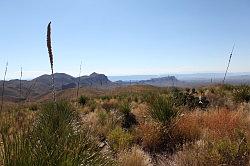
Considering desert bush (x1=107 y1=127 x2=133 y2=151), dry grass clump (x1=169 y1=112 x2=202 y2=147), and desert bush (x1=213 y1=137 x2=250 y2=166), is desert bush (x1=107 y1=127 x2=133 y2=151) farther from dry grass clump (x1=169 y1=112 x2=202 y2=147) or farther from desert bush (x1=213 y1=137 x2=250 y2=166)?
desert bush (x1=213 y1=137 x2=250 y2=166)

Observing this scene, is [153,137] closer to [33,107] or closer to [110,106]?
[110,106]

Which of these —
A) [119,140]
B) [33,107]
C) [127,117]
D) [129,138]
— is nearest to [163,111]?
[129,138]

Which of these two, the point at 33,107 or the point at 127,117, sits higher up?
the point at 127,117

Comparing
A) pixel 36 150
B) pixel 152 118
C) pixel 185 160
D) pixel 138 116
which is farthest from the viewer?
pixel 138 116

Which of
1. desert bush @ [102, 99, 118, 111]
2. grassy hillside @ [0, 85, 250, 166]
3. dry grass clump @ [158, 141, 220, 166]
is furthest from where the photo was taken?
desert bush @ [102, 99, 118, 111]

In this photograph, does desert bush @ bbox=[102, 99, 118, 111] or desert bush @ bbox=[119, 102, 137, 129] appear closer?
desert bush @ bbox=[119, 102, 137, 129]

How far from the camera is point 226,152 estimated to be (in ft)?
19.6

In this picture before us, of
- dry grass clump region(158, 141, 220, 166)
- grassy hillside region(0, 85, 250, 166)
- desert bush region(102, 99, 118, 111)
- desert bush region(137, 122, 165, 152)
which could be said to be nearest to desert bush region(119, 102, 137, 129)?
→ grassy hillside region(0, 85, 250, 166)

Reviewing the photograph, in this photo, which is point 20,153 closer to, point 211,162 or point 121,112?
→ point 211,162

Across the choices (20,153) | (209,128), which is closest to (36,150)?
(20,153)

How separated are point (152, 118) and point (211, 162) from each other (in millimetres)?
3517

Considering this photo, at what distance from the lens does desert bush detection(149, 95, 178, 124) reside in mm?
8656

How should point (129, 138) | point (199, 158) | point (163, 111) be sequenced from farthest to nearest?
point (163, 111) → point (129, 138) → point (199, 158)

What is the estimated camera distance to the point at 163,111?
8.71 metres
